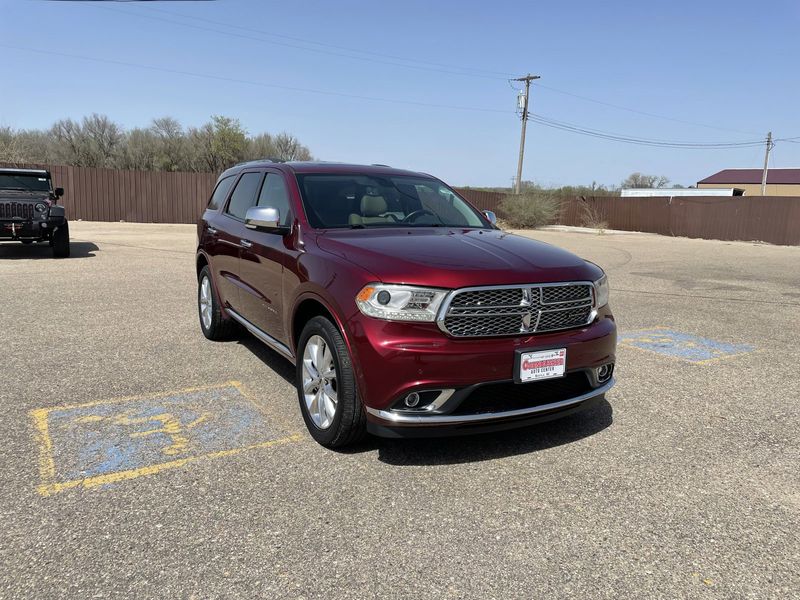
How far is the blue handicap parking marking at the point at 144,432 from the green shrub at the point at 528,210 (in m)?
30.2

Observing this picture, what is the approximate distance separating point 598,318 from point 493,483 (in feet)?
4.03

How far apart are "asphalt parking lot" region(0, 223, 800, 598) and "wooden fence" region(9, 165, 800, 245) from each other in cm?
2420

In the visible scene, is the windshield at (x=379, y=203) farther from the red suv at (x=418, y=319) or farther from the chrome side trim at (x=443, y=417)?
the chrome side trim at (x=443, y=417)

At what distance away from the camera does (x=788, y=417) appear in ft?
14.4

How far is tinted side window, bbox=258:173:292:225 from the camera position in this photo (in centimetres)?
438

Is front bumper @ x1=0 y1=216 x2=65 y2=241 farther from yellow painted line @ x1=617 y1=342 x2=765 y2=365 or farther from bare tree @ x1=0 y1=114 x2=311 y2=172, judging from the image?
bare tree @ x1=0 y1=114 x2=311 y2=172

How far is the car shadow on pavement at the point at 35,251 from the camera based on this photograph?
515 inches

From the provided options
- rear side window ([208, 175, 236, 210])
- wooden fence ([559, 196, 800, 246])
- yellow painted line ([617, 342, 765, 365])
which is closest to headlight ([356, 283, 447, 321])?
rear side window ([208, 175, 236, 210])

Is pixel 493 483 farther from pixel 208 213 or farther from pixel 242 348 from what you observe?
pixel 208 213

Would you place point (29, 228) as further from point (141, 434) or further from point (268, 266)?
point (141, 434)

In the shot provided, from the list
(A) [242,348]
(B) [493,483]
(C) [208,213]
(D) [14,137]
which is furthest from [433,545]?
(D) [14,137]

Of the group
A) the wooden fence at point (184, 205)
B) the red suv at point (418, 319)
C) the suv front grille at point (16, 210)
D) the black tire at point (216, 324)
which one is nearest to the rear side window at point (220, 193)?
the black tire at point (216, 324)

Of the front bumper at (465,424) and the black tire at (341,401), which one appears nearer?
the front bumper at (465,424)

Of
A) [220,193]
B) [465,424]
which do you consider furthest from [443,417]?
[220,193]
